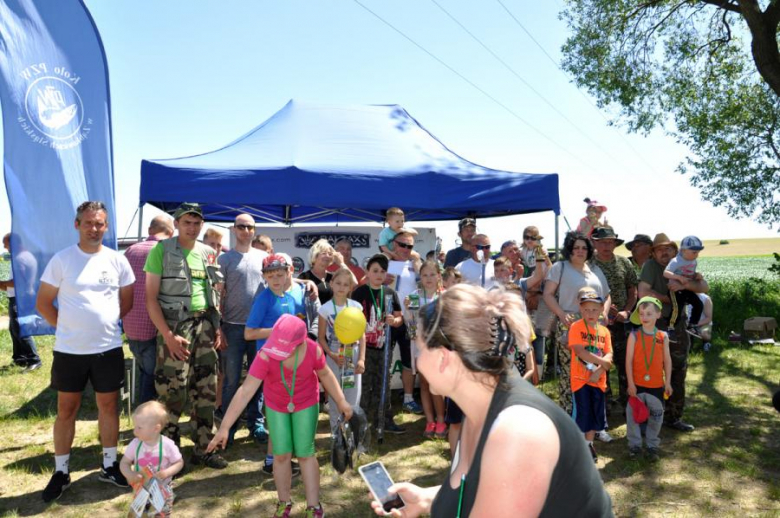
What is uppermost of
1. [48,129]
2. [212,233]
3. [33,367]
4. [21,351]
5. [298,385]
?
[48,129]

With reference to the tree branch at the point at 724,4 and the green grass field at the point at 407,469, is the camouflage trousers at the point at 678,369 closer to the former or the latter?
the green grass field at the point at 407,469

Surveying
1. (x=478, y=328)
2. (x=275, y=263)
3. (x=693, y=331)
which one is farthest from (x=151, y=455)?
(x=693, y=331)

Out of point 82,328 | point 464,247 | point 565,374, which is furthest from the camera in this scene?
point 464,247

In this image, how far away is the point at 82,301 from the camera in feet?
12.9

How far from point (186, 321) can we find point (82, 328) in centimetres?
74

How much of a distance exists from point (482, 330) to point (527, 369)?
11.8ft

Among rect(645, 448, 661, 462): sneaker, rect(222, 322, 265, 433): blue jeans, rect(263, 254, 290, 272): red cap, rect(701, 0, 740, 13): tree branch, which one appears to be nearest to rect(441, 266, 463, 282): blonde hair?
rect(263, 254, 290, 272): red cap

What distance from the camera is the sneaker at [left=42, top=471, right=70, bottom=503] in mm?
3920

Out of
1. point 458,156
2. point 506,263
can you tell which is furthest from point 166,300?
point 458,156

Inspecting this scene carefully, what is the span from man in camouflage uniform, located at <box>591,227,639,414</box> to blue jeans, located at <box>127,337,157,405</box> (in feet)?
14.3

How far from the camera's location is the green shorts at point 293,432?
3.48 m

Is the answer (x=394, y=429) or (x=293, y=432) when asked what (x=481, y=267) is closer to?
(x=394, y=429)

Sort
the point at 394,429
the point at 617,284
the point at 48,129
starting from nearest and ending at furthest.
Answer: the point at 48,129 → the point at 394,429 → the point at 617,284

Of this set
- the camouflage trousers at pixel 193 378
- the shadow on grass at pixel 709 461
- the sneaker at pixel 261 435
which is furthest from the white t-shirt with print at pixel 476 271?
the camouflage trousers at pixel 193 378
